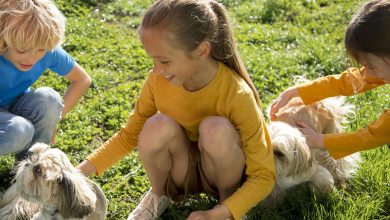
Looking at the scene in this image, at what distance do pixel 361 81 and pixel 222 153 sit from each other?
111cm

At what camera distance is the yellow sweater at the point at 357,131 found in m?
3.42

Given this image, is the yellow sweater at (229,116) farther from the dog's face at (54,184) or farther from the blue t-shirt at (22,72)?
the blue t-shirt at (22,72)

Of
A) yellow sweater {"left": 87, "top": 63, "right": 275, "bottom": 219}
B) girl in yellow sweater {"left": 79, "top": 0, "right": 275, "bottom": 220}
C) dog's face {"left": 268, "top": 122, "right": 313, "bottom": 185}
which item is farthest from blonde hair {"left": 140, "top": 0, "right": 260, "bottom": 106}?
dog's face {"left": 268, "top": 122, "right": 313, "bottom": 185}

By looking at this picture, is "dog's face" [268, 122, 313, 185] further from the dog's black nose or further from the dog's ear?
the dog's black nose

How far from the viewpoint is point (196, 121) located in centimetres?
328

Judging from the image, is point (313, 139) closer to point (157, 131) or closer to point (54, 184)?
point (157, 131)

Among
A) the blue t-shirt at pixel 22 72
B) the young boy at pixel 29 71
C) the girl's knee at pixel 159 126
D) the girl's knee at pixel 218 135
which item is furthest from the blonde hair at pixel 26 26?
the girl's knee at pixel 218 135

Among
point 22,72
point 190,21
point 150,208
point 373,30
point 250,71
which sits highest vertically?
point 190,21

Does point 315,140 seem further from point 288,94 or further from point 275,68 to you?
point 275,68

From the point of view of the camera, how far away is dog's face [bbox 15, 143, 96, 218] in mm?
2773

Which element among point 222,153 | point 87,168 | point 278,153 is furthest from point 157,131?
point 278,153

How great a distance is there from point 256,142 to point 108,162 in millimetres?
878

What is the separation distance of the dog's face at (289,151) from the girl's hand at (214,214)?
512 mm

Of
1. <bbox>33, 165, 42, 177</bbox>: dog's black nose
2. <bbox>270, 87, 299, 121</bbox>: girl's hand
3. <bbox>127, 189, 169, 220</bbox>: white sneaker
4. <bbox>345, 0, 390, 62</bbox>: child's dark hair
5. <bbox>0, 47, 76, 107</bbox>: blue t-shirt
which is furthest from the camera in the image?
<bbox>270, 87, 299, 121</bbox>: girl's hand
